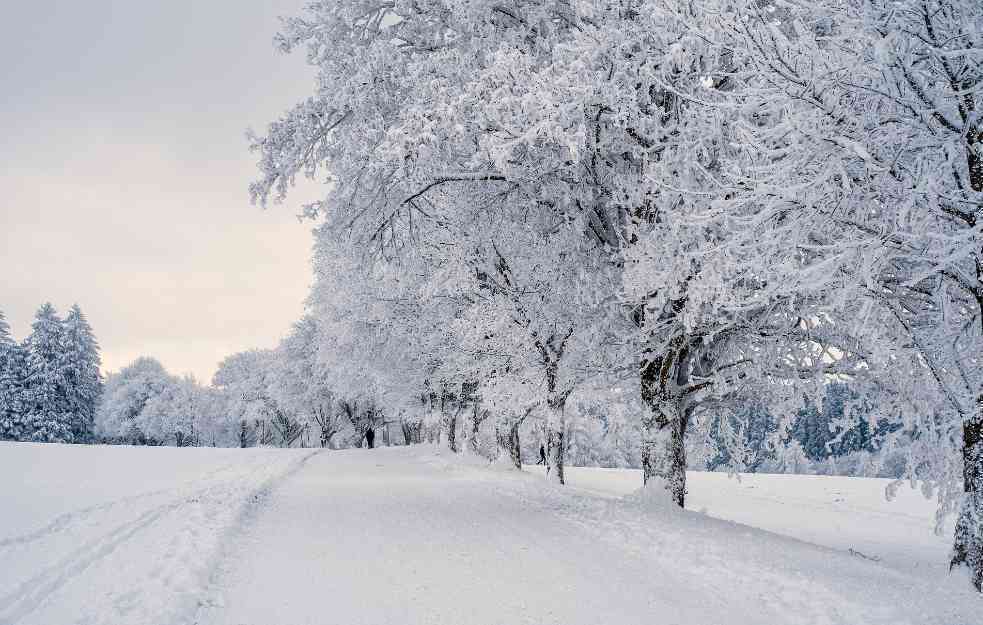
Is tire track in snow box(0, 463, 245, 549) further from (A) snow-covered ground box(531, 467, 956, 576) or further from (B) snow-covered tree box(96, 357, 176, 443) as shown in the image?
(B) snow-covered tree box(96, 357, 176, 443)

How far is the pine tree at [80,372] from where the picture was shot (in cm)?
5344

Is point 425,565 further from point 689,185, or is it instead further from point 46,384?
point 46,384

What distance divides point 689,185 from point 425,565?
5.47m

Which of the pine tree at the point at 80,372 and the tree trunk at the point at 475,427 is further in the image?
the pine tree at the point at 80,372

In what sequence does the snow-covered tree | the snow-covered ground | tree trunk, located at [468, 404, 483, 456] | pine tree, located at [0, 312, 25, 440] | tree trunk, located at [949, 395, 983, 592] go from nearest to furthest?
1. tree trunk, located at [949, 395, 983, 592]
2. the snow-covered ground
3. tree trunk, located at [468, 404, 483, 456]
4. pine tree, located at [0, 312, 25, 440]
5. the snow-covered tree

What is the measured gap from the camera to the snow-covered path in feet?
15.9

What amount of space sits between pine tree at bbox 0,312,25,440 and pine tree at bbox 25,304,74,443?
0.54 m

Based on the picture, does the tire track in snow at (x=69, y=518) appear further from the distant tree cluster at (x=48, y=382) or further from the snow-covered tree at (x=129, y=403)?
the snow-covered tree at (x=129, y=403)

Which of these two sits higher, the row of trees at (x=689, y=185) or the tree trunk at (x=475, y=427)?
the row of trees at (x=689, y=185)

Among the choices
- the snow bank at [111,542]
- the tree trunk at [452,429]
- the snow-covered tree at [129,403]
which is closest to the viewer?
the snow bank at [111,542]

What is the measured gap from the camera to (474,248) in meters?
12.7

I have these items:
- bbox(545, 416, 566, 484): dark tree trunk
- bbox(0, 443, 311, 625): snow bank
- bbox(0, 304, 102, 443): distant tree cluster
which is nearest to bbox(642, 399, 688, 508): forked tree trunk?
bbox(545, 416, 566, 484): dark tree trunk

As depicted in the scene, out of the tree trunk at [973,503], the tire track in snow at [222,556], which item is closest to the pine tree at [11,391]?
the tire track in snow at [222,556]

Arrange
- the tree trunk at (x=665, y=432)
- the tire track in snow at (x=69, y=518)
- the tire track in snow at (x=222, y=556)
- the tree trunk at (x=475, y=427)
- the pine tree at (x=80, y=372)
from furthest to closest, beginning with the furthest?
the pine tree at (x=80, y=372) → the tree trunk at (x=475, y=427) → the tree trunk at (x=665, y=432) → the tire track in snow at (x=69, y=518) → the tire track in snow at (x=222, y=556)
